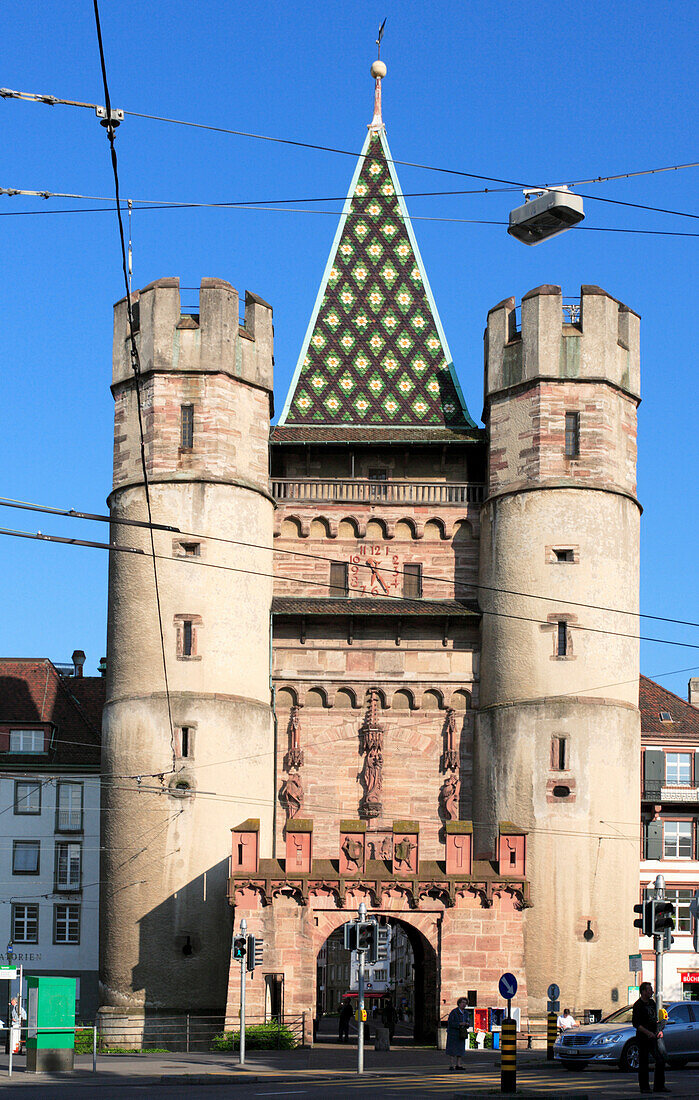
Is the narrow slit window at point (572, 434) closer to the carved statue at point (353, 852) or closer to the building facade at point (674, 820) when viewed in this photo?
the carved statue at point (353, 852)

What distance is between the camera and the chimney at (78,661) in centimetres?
6400

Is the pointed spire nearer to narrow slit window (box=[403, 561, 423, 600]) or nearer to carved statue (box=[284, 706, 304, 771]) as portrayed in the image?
narrow slit window (box=[403, 561, 423, 600])

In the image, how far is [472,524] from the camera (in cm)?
4709

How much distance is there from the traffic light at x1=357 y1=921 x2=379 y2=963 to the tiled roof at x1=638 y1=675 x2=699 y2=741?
1189 inches

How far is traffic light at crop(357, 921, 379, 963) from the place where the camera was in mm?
28281

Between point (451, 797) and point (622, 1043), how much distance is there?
50.9ft

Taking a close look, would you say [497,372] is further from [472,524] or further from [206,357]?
[206,357]

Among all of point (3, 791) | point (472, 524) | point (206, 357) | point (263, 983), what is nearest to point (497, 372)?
point (472, 524)

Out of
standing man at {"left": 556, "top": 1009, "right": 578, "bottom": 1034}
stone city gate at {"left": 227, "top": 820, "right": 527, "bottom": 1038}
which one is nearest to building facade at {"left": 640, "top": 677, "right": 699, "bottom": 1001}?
standing man at {"left": 556, "top": 1009, "right": 578, "bottom": 1034}

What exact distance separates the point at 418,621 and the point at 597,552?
200 inches

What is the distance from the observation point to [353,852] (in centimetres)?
3916

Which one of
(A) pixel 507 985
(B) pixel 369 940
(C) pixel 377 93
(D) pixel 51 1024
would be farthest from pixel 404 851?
(C) pixel 377 93

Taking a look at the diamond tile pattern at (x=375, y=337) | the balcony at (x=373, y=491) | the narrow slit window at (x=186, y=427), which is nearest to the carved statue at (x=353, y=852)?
the balcony at (x=373, y=491)

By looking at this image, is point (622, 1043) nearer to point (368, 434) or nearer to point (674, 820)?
point (368, 434)
